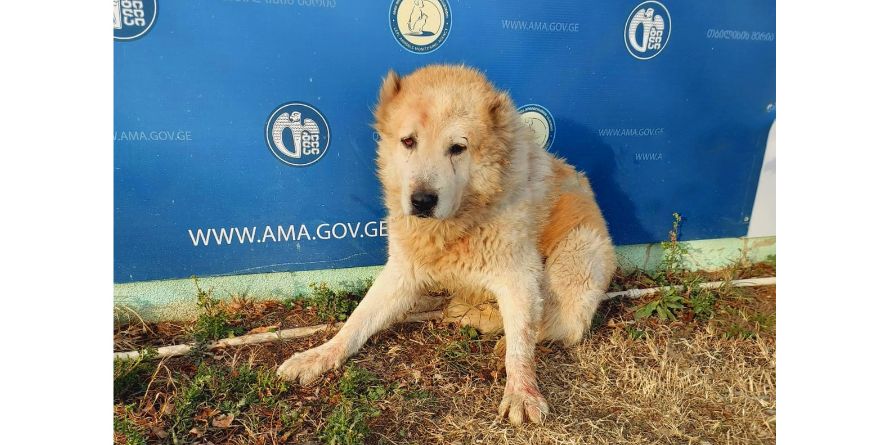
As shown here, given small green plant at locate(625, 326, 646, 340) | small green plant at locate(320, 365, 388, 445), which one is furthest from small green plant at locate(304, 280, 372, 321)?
small green plant at locate(625, 326, 646, 340)

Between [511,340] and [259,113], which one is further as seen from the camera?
[259,113]

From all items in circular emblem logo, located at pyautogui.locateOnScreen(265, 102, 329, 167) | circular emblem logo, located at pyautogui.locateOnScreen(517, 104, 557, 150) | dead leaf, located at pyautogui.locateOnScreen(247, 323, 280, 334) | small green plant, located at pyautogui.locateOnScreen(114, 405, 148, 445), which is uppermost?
circular emblem logo, located at pyautogui.locateOnScreen(517, 104, 557, 150)

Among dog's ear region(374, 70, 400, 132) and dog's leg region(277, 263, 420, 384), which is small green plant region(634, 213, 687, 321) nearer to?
dog's leg region(277, 263, 420, 384)

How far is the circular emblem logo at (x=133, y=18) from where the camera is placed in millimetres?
3303

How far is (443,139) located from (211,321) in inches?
88.6

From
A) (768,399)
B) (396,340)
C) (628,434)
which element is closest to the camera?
(628,434)

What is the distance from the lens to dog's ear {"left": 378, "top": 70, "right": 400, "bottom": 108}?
10.2 feet

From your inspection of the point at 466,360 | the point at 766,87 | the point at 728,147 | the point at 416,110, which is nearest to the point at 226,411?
the point at 466,360

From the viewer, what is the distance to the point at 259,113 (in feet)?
12.4

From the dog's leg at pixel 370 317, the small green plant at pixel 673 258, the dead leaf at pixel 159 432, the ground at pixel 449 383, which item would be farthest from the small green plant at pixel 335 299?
the small green plant at pixel 673 258

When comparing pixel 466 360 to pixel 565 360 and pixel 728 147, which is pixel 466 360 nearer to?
pixel 565 360

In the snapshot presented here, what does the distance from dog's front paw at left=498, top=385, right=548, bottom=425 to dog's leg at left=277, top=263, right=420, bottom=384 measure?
961mm

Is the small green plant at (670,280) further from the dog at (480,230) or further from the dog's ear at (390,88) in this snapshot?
the dog's ear at (390,88)

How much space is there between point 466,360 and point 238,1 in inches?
119
